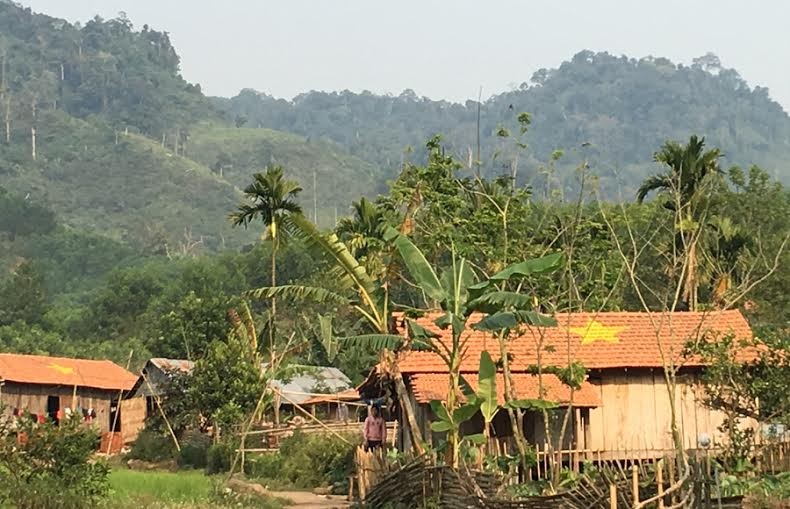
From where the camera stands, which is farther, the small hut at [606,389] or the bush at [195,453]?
the bush at [195,453]

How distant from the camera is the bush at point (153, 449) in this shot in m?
34.3

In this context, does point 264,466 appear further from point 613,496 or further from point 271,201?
point 613,496

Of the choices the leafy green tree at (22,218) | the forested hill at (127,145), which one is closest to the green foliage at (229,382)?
the leafy green tree at (22,218)

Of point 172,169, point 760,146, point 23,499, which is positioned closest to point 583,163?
point 23,499

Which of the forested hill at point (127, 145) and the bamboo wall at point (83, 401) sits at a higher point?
the forested hill at point (127, 145)

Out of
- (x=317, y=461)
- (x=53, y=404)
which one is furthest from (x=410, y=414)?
(x=53, y=404)

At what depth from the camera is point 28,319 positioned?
210 feet

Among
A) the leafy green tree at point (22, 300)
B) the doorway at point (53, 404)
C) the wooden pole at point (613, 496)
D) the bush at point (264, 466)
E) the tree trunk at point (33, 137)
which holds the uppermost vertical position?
the tree trunk at point (33, 137)

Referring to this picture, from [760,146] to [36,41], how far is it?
362 feet

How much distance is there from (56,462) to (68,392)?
2391 cm

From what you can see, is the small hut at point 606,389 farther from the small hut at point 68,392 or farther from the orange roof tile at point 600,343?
the small hut at point 68,392

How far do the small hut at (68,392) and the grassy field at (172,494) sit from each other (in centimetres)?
1741

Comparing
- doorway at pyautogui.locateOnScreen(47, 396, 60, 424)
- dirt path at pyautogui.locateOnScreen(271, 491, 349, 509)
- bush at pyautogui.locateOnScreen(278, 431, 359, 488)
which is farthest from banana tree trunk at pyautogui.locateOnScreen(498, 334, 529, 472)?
doorway at pyautogui.locateOnScreen(47, 396, 60, 424)

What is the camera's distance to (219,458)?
30.7 metres
